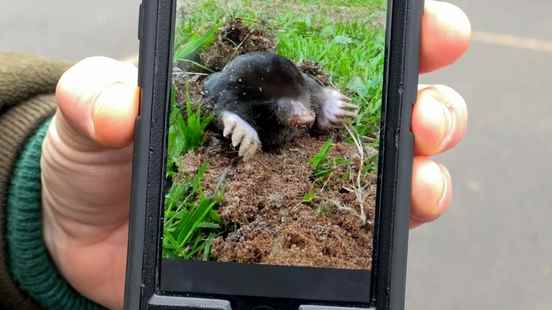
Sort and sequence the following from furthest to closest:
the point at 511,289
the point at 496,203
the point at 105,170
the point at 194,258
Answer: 1. the point at 496,203
2. the point at 511,289
3. the point at 105,170
4. the point at 194,258

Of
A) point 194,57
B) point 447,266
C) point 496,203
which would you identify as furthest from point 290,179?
point 496,203

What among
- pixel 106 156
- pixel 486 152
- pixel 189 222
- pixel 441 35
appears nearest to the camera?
pixel 189 222

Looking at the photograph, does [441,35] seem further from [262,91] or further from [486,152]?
[486,152]

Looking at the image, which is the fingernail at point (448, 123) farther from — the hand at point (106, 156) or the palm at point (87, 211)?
A: the palm at point (87, 211)

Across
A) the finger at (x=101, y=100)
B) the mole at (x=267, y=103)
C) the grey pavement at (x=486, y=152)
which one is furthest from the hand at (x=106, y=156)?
the grey pavement at (x=486, y=152)

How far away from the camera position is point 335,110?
81 centimetres

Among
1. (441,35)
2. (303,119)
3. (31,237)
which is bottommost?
(31,237)

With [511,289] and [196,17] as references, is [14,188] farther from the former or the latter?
[511,289]

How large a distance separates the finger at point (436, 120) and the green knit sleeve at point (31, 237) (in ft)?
2.11

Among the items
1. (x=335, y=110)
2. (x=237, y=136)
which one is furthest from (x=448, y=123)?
(x=237, y=136)

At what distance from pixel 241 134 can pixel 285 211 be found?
0.10 metres

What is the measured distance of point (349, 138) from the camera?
81 cm

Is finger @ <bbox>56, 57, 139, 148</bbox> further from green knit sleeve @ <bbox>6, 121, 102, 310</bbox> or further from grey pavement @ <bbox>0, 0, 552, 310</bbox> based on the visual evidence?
grey pavement @ <bbox>0, 0, 552, 310</bbox>

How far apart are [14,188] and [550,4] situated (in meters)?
2.01
